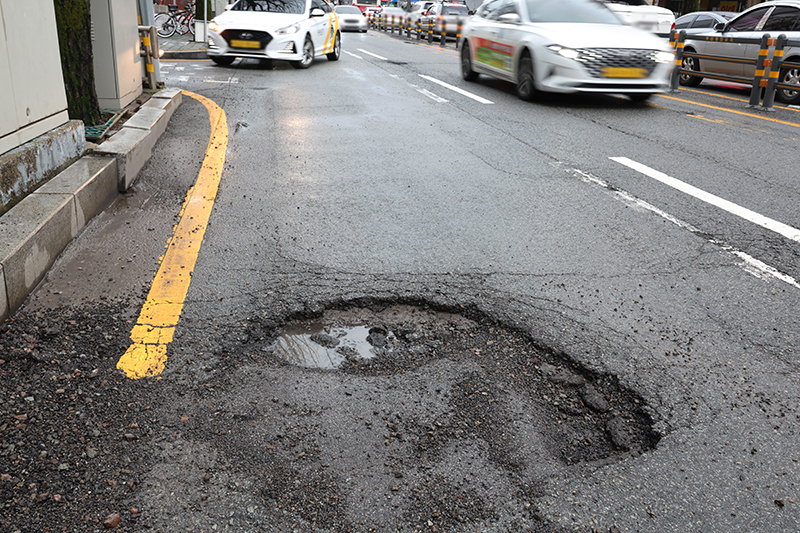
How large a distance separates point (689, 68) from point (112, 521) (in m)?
15.3

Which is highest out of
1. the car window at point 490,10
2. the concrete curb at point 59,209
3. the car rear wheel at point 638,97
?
the car window at point 490,10

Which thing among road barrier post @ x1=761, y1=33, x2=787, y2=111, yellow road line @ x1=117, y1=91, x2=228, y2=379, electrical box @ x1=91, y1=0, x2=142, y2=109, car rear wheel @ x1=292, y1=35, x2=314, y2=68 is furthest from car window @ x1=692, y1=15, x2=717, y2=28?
yellow road line @ x1=117, y1=91, x2=228, y2=379

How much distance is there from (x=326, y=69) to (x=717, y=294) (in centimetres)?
1251

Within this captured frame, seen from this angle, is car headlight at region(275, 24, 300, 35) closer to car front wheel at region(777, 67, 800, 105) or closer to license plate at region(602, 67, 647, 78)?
license plate at region(602, 67, 647, 78)

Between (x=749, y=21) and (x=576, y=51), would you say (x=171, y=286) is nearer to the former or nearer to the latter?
(x=576, y=51)

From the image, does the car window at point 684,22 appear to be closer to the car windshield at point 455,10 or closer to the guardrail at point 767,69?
the guardrail at point 767,69

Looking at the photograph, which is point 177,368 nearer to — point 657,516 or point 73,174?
point 657,516

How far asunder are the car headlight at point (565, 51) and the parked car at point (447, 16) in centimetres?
1558

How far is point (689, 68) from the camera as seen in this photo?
14508 millimetres

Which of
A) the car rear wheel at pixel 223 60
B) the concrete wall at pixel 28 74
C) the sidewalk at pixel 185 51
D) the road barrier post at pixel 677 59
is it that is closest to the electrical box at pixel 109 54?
the concrete wall at pixel 28 74

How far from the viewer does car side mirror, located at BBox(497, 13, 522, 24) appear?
1107 cm

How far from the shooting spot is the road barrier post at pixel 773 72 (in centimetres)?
1088

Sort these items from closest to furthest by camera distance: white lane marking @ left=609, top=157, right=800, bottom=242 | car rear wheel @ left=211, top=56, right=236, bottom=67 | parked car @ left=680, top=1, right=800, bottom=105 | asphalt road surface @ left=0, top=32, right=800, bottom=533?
asphalt road surface @ left=0, top=32, right=800, bottom=533 → white lane marking @ left=609, top=157, right=800, bottom=242 → parked car @ left=680, top=1, right=800, bottom=105 → car rear wheel @ left=211, top=56, right=236, bottom=67

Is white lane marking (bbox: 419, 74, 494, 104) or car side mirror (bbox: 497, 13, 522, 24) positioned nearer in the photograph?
white lane marking (bbox: 419, 74, 494, 104)
